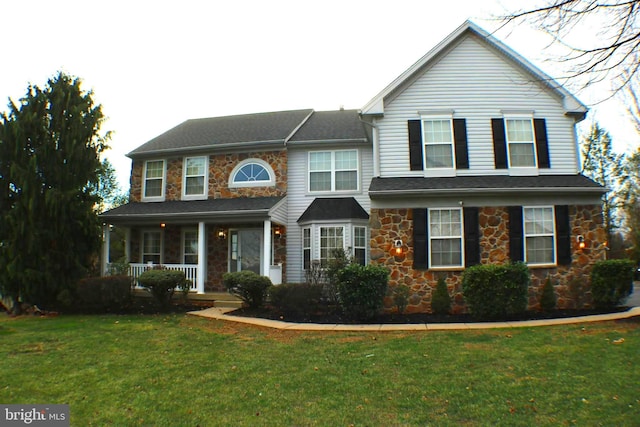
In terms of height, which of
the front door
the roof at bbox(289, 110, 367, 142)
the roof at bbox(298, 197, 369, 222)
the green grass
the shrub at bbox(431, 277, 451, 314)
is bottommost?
the green grass

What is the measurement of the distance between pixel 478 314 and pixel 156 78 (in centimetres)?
1607

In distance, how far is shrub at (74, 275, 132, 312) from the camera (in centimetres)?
1059

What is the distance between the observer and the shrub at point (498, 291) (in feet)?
29.5

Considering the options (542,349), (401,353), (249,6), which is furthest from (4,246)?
(542,349)

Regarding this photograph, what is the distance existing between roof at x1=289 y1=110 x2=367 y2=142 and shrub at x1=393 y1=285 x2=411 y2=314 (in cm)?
549

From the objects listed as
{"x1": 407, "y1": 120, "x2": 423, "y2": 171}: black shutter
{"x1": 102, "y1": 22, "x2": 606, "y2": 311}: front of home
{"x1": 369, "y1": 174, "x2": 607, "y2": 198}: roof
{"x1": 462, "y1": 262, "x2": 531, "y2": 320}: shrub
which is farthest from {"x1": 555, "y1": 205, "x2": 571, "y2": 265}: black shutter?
{"x1": 407, "y1": 120, "x2": 423, "y2": 171}: black shutter

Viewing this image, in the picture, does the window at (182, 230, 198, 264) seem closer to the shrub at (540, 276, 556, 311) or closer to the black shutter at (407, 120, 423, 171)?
the black shutter at (407, 120, 423, 171)

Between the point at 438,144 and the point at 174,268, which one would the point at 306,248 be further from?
the point at 438,144

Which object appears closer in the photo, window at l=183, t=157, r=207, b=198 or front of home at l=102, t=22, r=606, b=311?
front of home at l=102, t=22, r=606, b=311

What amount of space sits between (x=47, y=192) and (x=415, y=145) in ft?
33.0

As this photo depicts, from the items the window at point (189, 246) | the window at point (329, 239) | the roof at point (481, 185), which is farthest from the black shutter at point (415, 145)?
the window at point (189, 246)

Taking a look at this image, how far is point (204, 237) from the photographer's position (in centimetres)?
1286

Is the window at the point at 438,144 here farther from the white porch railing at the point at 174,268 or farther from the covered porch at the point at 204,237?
the white porch railing at the point at 174,268

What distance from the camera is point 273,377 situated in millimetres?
5125
